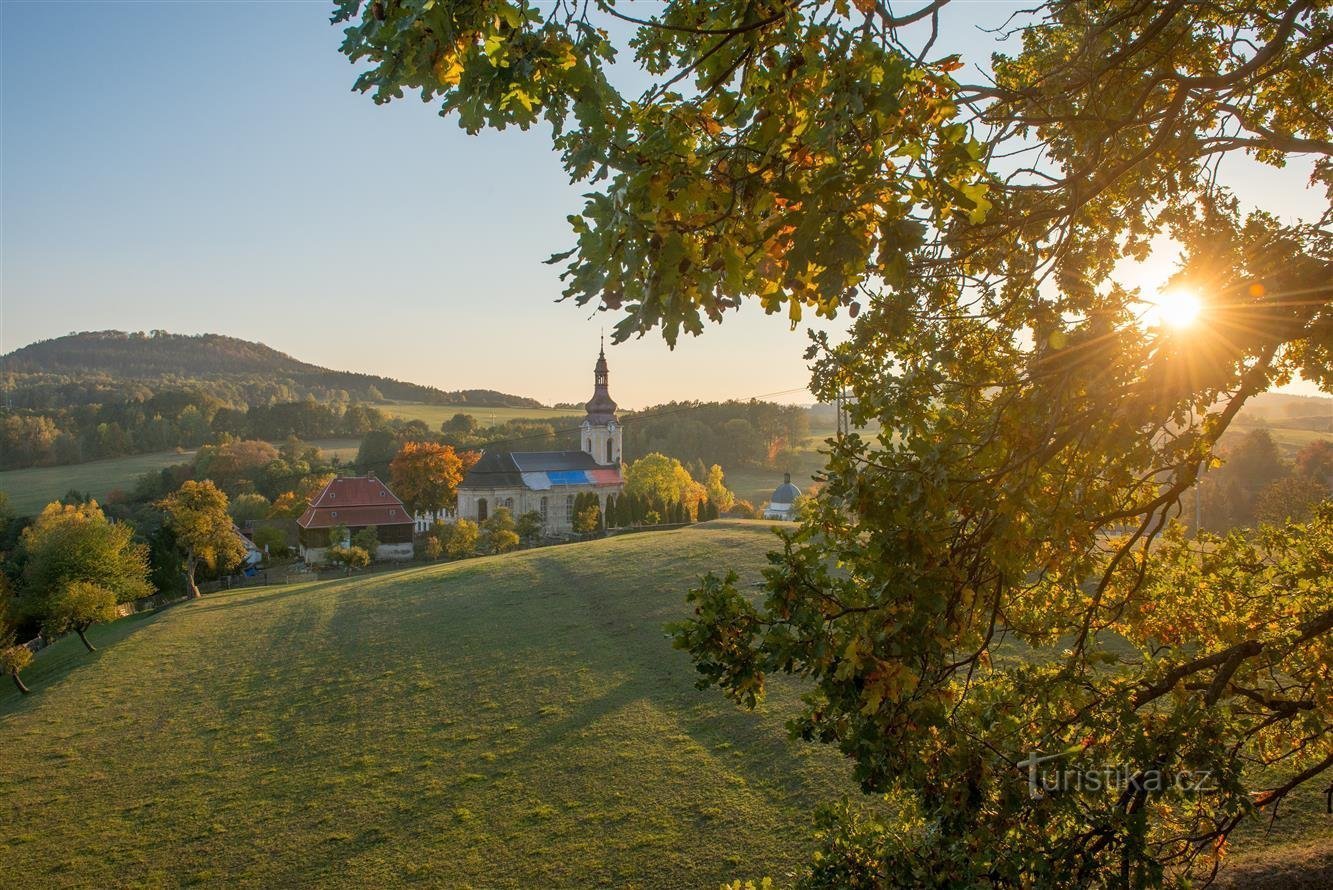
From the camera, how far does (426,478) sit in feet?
214

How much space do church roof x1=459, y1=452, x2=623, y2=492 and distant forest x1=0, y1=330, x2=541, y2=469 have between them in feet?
136

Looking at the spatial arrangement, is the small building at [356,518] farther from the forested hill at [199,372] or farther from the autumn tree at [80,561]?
the forested hill at [199,372]

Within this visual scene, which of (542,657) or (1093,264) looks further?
(542,657)

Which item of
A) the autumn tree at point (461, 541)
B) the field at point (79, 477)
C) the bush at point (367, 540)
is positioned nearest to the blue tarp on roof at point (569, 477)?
the autumn tree at point (461, 541)

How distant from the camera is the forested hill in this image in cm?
13175

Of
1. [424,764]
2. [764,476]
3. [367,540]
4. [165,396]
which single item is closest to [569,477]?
[367,540]

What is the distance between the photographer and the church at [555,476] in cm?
6506

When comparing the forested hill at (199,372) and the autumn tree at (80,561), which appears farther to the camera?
the forested hill at (199,372)

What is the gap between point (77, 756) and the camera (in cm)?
1958

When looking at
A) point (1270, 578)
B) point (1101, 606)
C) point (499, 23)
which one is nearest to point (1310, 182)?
point (1270, 578)

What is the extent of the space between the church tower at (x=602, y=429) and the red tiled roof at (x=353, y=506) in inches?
754

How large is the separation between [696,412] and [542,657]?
79.5 metres

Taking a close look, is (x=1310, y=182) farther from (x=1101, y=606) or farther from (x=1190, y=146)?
(x=1101, y=606)

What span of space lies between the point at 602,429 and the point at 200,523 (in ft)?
123
